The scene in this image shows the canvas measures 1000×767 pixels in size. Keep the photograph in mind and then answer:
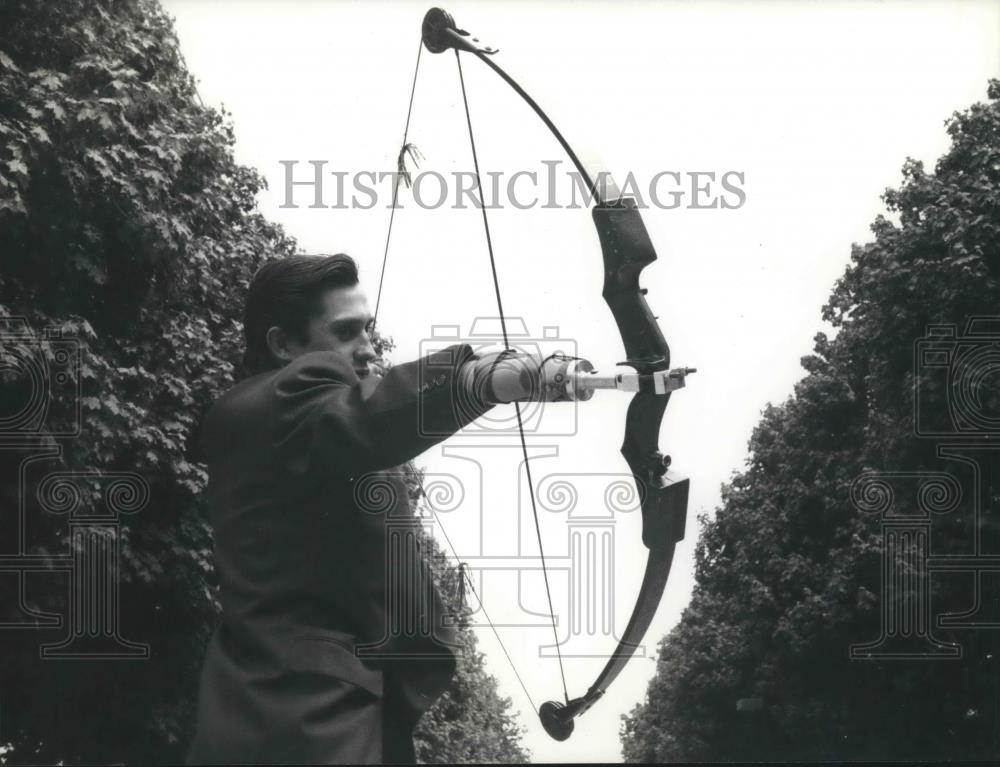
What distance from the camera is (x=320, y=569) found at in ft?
13.8

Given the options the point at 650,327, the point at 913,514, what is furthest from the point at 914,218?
the point at 650,327

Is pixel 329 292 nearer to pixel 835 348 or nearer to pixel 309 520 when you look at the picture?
pixel 309 520

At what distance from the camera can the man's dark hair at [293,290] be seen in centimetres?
478

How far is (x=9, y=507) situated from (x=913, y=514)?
1224cm

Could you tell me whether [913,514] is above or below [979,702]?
above

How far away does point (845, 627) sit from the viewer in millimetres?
21797

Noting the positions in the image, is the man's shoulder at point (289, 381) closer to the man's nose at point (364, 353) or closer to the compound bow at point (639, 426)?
the man's nose at point (364, 353)

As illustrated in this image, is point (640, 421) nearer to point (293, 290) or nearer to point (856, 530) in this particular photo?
point (293, 290)

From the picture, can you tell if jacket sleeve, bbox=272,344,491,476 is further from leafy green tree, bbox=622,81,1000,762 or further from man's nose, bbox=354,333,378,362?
leafy green tree, bbox=622,81,1000,762

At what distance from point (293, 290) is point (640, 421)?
3.99 ft

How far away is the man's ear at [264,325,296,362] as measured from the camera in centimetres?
486

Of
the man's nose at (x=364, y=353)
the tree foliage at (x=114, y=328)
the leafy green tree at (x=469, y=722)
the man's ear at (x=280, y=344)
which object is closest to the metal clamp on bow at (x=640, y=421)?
the man's nose at (x=364, y=353)

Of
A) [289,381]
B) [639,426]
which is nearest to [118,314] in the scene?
[639,426]

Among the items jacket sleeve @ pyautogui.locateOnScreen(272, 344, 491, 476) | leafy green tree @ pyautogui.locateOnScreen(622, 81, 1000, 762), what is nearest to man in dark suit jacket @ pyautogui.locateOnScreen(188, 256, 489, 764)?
jacket sleeve @ pyautogui.locateOnScreen(272, 344, 491, 476)
